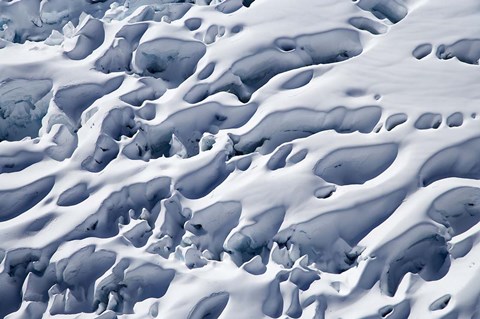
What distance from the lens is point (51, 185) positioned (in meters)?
3.11

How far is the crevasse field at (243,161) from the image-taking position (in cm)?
267

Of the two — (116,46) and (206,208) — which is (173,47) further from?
(206,208)

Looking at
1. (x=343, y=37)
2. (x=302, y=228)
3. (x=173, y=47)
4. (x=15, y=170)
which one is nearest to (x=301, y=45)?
(x=343, y=37)

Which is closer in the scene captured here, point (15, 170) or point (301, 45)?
point (15, 170)

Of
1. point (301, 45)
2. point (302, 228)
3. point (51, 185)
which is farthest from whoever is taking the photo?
point (301, 45)

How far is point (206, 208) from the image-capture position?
292 cm

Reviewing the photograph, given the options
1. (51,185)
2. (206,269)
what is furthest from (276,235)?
(51,185)

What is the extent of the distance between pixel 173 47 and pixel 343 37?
0.76m

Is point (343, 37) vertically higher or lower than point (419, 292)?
higher

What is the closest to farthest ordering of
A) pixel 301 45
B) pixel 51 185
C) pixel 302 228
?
pixel 302 228 → pixel 51 185 → pixel 301 45

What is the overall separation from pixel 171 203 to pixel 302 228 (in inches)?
20.1

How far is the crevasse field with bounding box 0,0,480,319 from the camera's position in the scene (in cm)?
267

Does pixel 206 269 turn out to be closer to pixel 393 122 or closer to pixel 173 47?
pixel 393 122

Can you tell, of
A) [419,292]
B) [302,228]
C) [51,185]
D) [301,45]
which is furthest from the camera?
[301,45]
